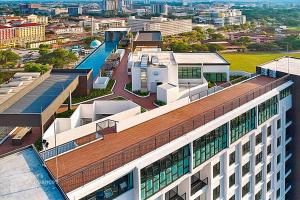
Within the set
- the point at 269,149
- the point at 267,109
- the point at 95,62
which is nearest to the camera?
the point at 267,109

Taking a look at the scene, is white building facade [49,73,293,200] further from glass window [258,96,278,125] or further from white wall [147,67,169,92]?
white wall [147,67,169,92]

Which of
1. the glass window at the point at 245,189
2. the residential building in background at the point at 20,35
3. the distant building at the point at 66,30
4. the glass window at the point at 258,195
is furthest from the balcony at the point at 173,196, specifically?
the distant building at the point at 66,30

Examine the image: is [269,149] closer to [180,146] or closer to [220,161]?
[220,161]

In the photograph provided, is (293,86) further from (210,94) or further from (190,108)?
(190,108)

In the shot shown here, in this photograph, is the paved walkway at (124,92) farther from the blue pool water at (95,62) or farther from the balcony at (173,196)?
the balcony at (173,196)

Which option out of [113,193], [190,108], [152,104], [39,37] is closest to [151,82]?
[152,104]

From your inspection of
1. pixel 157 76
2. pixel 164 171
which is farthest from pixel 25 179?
pixel 157 76

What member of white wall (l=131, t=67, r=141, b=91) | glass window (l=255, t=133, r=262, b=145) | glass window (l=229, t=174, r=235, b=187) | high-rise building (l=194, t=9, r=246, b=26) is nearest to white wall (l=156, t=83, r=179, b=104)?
white wall (l=131, t=67, r=141, b=91)
